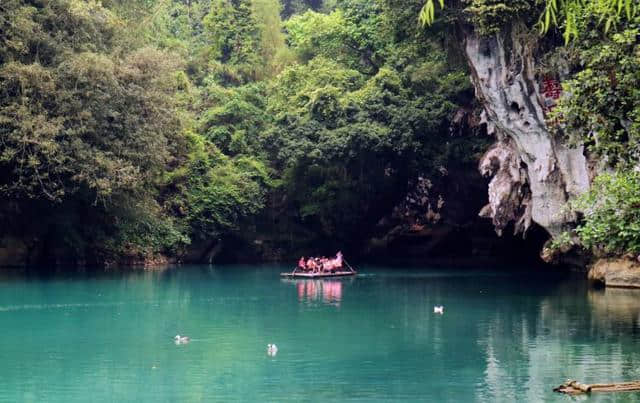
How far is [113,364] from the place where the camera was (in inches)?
621

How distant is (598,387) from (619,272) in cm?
1379

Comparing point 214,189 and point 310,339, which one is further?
point 214,189

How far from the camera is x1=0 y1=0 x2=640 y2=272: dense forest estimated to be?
27.5 metres

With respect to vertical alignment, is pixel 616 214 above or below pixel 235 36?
below

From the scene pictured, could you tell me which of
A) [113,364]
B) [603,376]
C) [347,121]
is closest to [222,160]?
[347,121]

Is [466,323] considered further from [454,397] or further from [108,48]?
[108,48]

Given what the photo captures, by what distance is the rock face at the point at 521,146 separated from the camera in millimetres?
26234

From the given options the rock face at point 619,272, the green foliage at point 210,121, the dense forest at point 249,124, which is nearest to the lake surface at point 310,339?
the rock face at point 619,272

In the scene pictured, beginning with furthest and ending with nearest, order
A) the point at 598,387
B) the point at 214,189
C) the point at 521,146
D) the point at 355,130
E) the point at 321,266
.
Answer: the point at 214,189, the point at 355,130, the point at 321,266, the point at 521,146, the point at 598,387

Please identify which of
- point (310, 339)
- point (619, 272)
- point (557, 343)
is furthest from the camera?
point (619, 272)

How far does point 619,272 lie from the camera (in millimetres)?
26500

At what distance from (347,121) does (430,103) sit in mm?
2902

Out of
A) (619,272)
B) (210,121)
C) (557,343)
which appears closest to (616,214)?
(557,343)

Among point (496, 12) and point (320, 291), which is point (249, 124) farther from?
point (496, 12)
